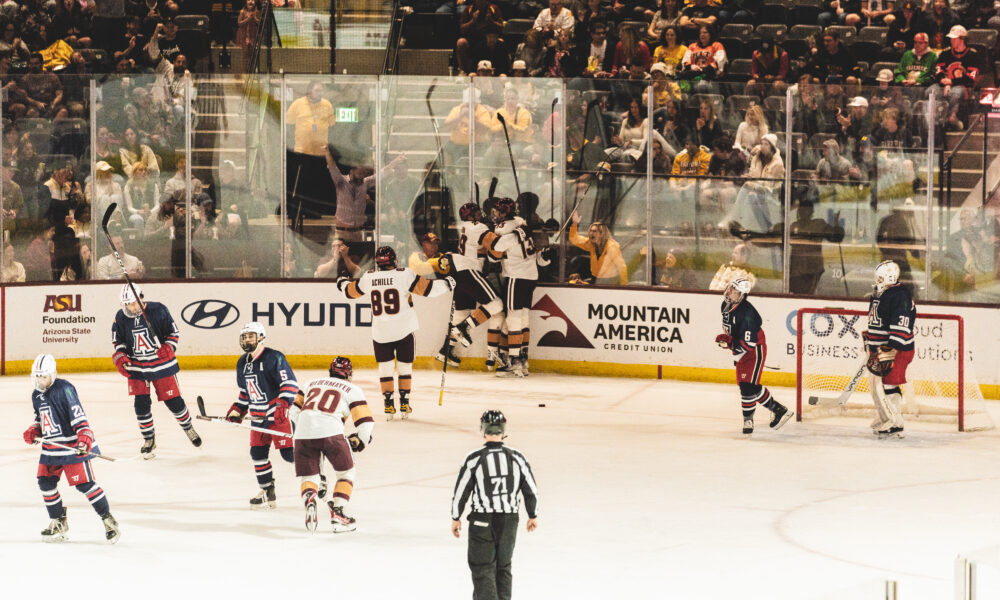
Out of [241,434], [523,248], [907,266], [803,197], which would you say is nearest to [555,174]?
[523,248]

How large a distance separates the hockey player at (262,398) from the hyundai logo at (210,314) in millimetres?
5765

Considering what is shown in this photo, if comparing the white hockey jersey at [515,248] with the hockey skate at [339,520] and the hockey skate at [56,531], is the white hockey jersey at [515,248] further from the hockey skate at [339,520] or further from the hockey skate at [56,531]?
the hockey skate at [56,531]

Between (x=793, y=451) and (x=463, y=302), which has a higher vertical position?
(x=463, y=302)

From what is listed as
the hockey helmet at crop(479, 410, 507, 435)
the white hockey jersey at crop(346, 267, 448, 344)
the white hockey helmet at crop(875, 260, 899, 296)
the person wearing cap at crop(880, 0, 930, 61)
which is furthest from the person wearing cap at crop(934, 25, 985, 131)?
the hockey helmet at crop(479, 410, 507, 435)

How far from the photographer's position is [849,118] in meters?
13.7

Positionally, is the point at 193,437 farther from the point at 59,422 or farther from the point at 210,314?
the point at 210,314

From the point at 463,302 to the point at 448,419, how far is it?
2558 millimetres

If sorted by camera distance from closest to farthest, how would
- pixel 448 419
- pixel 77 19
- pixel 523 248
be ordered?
pixel 448 419 < pixel 523 248 < pixel 77 19

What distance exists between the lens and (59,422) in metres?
8.30

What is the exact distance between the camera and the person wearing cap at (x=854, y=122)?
13.6 meters

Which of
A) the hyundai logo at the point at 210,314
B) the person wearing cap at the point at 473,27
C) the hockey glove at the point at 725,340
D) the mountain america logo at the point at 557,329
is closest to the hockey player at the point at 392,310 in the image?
the hockey glove at the point at 725,340

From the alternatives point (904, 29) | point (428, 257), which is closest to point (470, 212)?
point (428, 257)

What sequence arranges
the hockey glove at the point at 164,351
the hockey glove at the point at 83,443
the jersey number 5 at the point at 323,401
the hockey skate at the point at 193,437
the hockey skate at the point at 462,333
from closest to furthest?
the hockey glove at the point at 83,443, the jersey number 5 at the point at 323,401, the hockey glove at the point at 164,351, the hockey skate at the point at 193,437, the hockey skate at the point at 462,333

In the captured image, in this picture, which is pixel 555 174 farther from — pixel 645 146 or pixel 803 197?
pixel 803 197
